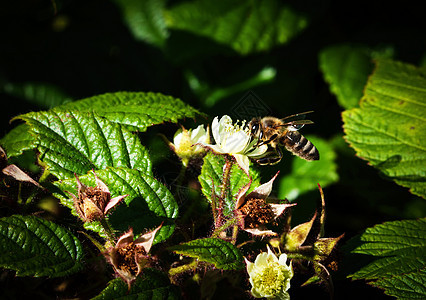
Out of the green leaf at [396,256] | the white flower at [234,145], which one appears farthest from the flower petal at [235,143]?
the green leaf at [396,256]

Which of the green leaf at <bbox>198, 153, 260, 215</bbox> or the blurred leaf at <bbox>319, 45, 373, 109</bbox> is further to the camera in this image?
the blurred leaf at <bbox>319, 45, 373, 109</bbox>

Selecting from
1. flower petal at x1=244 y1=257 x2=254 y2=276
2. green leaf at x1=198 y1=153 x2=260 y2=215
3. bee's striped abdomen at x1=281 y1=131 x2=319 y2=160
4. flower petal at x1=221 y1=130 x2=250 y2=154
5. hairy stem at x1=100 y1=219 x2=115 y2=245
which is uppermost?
flower petal at x1=221 y1=130 x2=250 y2=154

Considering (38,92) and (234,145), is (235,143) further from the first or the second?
(38,92)

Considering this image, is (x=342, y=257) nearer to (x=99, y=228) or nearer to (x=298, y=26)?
(x=99, y=228)

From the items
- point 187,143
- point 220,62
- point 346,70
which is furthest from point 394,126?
point 220,62

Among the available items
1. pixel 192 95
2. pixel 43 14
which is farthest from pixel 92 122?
pixel 43 14

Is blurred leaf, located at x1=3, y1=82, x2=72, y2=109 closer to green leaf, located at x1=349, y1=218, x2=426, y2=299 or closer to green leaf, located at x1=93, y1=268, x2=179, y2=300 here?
green leaf, located at x1=93, y1=268, x2=179, y2=300

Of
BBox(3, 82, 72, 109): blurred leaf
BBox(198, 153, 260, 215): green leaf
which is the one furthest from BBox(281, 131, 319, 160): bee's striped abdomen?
BBox(3, 82, 72, 109): blurred leaf
